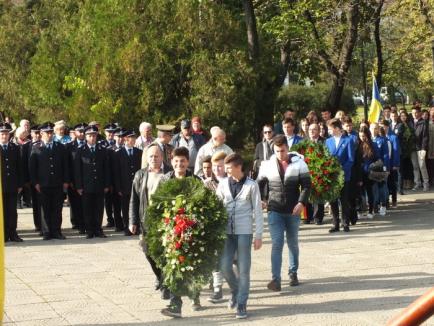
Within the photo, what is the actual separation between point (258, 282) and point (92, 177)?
5295 millimetres

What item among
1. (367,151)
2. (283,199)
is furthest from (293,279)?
(367,151)

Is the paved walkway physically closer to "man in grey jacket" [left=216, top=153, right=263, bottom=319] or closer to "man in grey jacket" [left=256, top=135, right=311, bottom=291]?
"man in grey jacket" [left=256, top=135, right=311, bottom=291]

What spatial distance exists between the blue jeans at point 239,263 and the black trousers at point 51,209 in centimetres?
622

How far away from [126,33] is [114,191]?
5.99m

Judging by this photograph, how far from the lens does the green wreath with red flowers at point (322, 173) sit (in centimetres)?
1369

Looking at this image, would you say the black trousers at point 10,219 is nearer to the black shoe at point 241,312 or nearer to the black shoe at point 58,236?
the black shoe at point 58,236

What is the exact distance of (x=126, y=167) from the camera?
14688 mm

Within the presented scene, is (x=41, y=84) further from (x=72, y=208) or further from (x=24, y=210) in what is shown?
(x=72, y=208)

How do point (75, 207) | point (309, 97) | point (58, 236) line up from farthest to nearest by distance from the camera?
1. point (309, 97)
2. point (75, 207)
3. point (58, 236)

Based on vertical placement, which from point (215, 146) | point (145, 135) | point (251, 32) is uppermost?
point (251, 32)

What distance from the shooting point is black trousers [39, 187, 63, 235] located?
14297 millimetres

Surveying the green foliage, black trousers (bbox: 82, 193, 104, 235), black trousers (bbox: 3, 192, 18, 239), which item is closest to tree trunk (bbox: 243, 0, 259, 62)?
black trousers (bbox: 82, 193, 104, 235)

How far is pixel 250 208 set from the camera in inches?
341

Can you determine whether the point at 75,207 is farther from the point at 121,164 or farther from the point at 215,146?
the point at 215,146
